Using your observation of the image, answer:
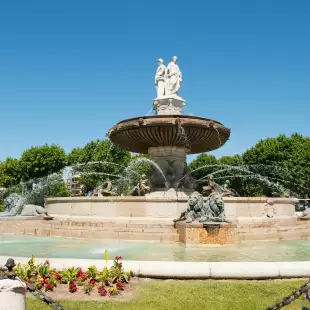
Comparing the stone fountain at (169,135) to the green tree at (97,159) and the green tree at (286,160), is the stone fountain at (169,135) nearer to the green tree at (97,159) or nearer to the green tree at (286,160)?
the green tree at (286,160)

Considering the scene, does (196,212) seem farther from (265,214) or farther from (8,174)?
(8,174)

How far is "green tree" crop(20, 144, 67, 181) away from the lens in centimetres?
4688

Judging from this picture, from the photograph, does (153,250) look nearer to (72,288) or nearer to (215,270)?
(215,270)

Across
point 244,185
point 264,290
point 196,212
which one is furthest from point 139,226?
point 244,185

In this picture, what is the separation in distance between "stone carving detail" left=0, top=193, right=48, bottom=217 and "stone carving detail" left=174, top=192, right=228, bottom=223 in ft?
25.7

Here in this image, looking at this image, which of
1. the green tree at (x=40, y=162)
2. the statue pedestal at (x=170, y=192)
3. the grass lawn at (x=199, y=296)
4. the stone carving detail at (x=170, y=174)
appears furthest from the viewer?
the green tree at (x=40, y=162)

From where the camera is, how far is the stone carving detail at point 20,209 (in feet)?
55.9

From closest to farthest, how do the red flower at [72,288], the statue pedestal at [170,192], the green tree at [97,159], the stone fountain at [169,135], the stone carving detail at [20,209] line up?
the red flower at [72,288]
the stone fountain at [169,135]
the statue pedestal at [170,192]
the stone carving detail at [20,209]
the green tree at [97,159]

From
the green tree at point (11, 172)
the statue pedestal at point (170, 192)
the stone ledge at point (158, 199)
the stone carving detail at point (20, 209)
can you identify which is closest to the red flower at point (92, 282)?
the stone ledge at point (158, 199)

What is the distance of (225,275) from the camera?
245 inches

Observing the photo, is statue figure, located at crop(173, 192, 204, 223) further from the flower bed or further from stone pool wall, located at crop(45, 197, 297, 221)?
the flower bed

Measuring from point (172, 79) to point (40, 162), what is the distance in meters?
A: 31.7

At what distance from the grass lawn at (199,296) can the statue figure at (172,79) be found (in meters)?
Result: 14.3

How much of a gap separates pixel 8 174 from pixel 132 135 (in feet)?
120
